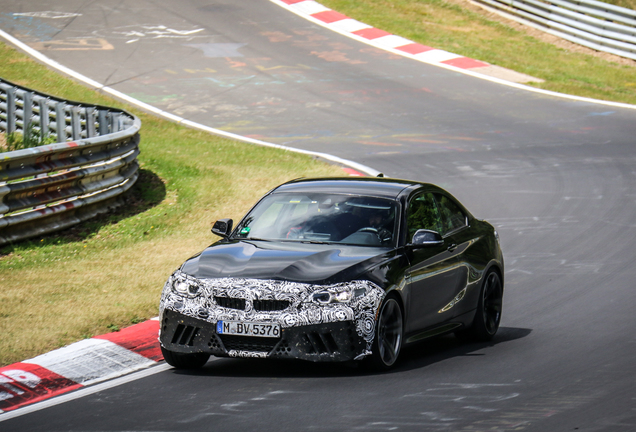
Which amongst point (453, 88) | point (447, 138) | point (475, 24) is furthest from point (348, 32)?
point (447, 138)

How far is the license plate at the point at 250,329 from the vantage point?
6789 mm

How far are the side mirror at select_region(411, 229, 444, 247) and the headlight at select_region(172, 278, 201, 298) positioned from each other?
70.8 inches

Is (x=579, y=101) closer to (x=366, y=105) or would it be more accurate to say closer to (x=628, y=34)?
(x=366, y=105)

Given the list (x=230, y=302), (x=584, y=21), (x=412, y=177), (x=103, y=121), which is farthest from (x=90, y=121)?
(x=584, y=21)

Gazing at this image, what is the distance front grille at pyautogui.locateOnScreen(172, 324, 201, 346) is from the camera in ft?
23.0

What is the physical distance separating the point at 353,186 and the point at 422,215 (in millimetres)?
652

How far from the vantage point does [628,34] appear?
96.8ft

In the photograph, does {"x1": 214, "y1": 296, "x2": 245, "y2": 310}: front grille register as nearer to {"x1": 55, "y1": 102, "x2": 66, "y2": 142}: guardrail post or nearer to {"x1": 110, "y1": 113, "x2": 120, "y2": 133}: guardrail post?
{"x1": 110, "y1": 113, "x2": 120, "y2": 133}: guardrail post

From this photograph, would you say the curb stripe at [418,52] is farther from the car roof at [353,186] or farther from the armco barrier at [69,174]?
the car roof at [353,186]

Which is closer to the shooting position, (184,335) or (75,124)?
(184,335)

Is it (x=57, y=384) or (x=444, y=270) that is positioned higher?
(x=444, y=270)

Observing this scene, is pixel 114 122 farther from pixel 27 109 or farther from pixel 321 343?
pixel 321 343

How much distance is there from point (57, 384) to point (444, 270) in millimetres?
3278

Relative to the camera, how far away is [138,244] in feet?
39.9
